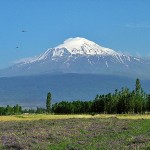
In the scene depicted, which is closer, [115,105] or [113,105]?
[115,105]

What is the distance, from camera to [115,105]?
14462cm

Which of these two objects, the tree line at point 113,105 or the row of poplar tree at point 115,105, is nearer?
the row of poplar tree at point 115,105

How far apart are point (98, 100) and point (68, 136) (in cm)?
11819

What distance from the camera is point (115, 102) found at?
14538 centimetres

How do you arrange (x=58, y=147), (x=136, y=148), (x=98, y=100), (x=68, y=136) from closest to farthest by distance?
1. (x=136, y=148)
2. (x=58, y=147)
3. (x=68, y=136)
4. (x=98, y=100)

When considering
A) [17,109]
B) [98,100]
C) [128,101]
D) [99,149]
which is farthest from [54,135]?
[17,109]

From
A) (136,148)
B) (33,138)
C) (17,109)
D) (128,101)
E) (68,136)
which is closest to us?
(136,148)

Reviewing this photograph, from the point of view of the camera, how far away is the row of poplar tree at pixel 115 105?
14112 cm

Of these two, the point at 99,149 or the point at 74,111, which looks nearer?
the point at 99,149

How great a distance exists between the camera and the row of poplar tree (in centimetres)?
14112

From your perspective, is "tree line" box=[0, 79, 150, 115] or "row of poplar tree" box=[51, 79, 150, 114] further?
"tree line" box=[0, 79, 150, 115]

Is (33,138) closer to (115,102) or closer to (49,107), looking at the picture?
(115,102)

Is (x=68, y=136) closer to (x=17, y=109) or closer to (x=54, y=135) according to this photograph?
(x=54, y=135)

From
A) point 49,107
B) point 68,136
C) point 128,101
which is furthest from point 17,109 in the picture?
point 68,136
